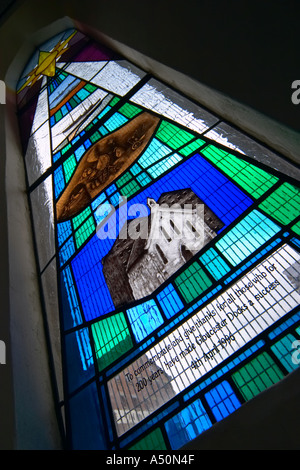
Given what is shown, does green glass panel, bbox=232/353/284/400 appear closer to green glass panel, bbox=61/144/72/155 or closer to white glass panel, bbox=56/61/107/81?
green glass panel, bbox=61/144/72/155

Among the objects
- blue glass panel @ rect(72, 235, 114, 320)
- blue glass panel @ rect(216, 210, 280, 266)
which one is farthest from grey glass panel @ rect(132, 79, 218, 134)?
blue glass panel @ rect(72, 235, 114, 320)

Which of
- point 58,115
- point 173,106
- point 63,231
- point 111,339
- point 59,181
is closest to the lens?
point 111,339

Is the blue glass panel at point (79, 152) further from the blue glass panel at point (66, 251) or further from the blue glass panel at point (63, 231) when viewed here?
the blue glass panel at point (66, 251)

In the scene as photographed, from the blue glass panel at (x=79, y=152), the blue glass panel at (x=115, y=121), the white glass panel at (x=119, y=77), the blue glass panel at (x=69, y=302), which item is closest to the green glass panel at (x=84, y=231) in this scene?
the blue glass panel at (x=69, y=302)

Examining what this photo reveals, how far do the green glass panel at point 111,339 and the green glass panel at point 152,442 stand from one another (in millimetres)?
Answer: 380

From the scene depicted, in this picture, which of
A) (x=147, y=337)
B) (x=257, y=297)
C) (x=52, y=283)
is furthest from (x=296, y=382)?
(x=52, y=283)

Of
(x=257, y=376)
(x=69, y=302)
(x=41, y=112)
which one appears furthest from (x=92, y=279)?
(x=41, y=112)

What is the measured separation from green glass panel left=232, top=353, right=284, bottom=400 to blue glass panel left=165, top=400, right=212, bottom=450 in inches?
6.9

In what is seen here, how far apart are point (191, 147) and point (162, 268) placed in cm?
76

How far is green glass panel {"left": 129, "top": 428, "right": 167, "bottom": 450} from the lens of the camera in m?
1.41

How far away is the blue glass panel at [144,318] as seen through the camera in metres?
1.68

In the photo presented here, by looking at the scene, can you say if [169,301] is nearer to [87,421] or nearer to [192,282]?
[192,282]

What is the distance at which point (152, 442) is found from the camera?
144 centimetres
